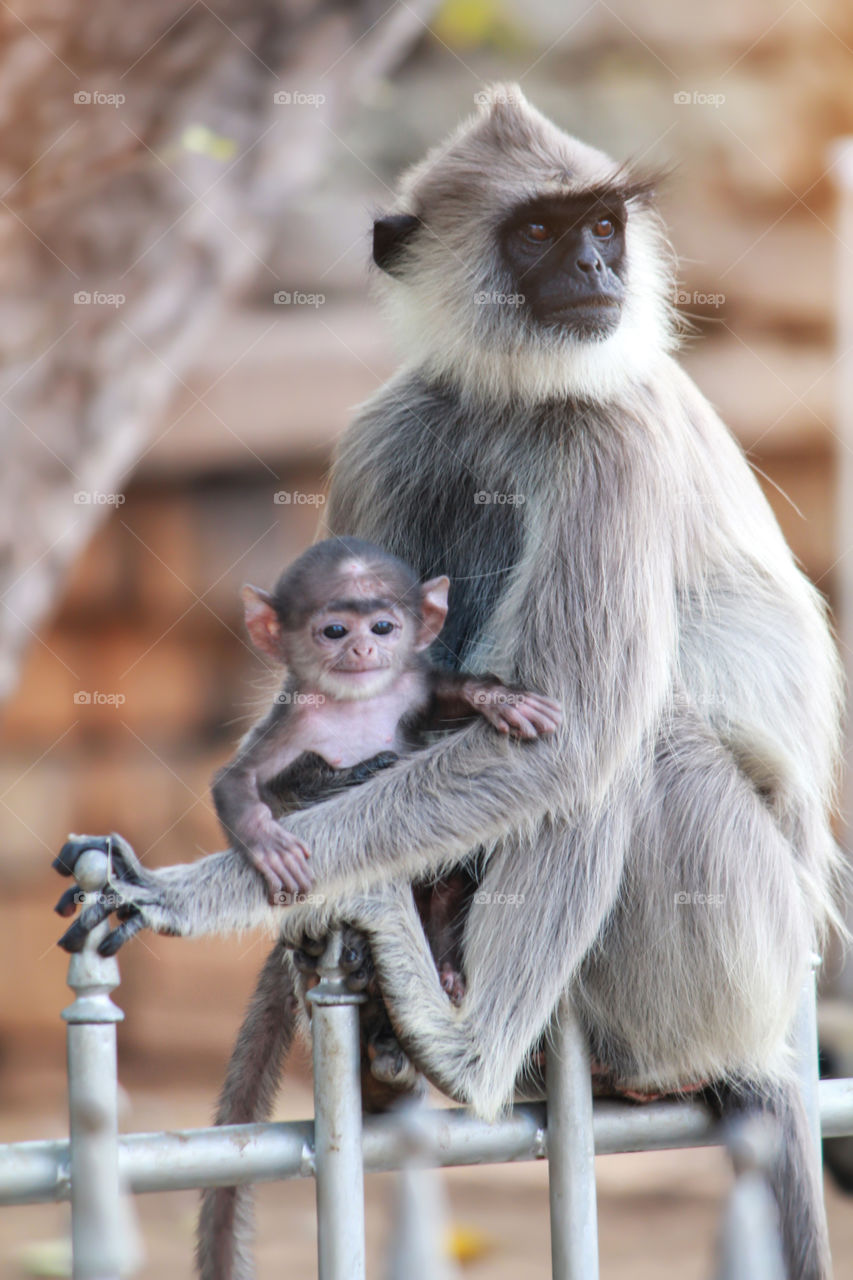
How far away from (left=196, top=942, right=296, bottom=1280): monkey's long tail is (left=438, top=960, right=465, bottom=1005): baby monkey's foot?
0.85 ft

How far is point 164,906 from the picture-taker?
7.79 feet

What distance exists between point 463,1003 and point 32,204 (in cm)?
322

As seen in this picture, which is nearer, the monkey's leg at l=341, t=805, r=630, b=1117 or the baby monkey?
the monkey's leg at l=341, t=805, r=630, b=1117

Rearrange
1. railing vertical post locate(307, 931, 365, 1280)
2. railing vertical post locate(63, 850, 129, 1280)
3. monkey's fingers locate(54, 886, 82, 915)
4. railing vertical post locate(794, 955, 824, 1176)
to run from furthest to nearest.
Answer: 1. railing vertical post locate(794, 955, 824, 1176)
2. monkey's fingers locate(54, 886, 82, 915)
3. railing vertical post locate(307, 931, 365, 1280)
4. railing vertical post locate(63, 850, 129, 1280)

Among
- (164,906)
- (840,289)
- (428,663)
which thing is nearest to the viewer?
(164,906)

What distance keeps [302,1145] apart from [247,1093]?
0.63m

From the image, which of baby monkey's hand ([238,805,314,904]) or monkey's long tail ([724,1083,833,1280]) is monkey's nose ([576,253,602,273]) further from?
monkey's long tail ([724,1083,833,1280])

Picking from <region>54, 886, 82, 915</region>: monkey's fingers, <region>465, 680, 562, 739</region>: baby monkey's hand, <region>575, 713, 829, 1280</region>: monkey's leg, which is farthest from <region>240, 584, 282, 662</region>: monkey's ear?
<region>575, 713, 829, 1280</region>: monkey's leg

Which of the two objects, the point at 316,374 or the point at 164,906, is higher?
the point at 316,374

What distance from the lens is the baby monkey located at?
8.41 feet

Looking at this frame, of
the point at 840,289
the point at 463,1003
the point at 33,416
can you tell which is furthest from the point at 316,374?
the point at 463,1003

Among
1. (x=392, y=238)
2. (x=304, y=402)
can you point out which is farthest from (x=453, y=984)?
(x=304, y=402)

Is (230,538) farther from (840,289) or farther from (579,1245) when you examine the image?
(579,1245)

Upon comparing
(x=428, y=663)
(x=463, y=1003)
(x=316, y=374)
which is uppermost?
(x=316, y=374)
